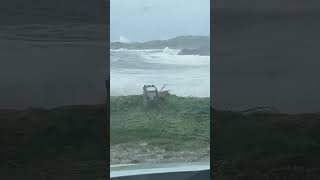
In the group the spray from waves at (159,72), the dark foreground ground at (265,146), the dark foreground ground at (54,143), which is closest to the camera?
the dark foreground ground at (54,143)

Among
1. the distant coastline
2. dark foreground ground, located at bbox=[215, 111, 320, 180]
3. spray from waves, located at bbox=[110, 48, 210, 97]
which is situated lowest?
dark foreground ground, located at bbox=[215, 111, 320, 180]

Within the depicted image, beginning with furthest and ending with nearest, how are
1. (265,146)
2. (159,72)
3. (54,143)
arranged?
(265,146), (159,72), (54,143)

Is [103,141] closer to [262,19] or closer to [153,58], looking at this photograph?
[153,58]

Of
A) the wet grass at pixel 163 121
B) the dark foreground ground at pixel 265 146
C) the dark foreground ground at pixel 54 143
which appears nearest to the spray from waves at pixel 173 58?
the wet grass at pixel 163 121

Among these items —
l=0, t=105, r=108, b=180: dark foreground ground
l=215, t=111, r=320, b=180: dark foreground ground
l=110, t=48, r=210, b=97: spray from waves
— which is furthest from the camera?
l=215, t=111, r=320, b=180: dark foreground ground

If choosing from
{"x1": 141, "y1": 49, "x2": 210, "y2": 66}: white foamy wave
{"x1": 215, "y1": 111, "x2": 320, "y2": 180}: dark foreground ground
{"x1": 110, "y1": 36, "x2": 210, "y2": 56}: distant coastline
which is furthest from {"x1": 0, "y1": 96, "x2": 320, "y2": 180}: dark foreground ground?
{"x1": 110, "y1": 36, "x2": 210, "y2": 56}: distant coastline

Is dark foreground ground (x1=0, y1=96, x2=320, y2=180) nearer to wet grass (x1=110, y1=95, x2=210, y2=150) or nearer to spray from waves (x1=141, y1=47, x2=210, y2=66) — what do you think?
wet grass (x1=110, y1=95, x2=210, y2=150)

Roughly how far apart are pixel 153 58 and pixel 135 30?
28cm

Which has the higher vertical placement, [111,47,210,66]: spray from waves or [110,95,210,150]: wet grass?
[111,47,210,66]: spray from waves

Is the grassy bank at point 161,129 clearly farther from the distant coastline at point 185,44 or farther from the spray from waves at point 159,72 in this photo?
the distant coastline at point 185,44

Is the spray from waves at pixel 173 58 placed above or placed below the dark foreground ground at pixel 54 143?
above

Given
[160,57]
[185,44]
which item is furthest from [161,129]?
[185,44]

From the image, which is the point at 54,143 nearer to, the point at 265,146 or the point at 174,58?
the point at 174,58

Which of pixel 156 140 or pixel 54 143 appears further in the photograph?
pixel 156 140
